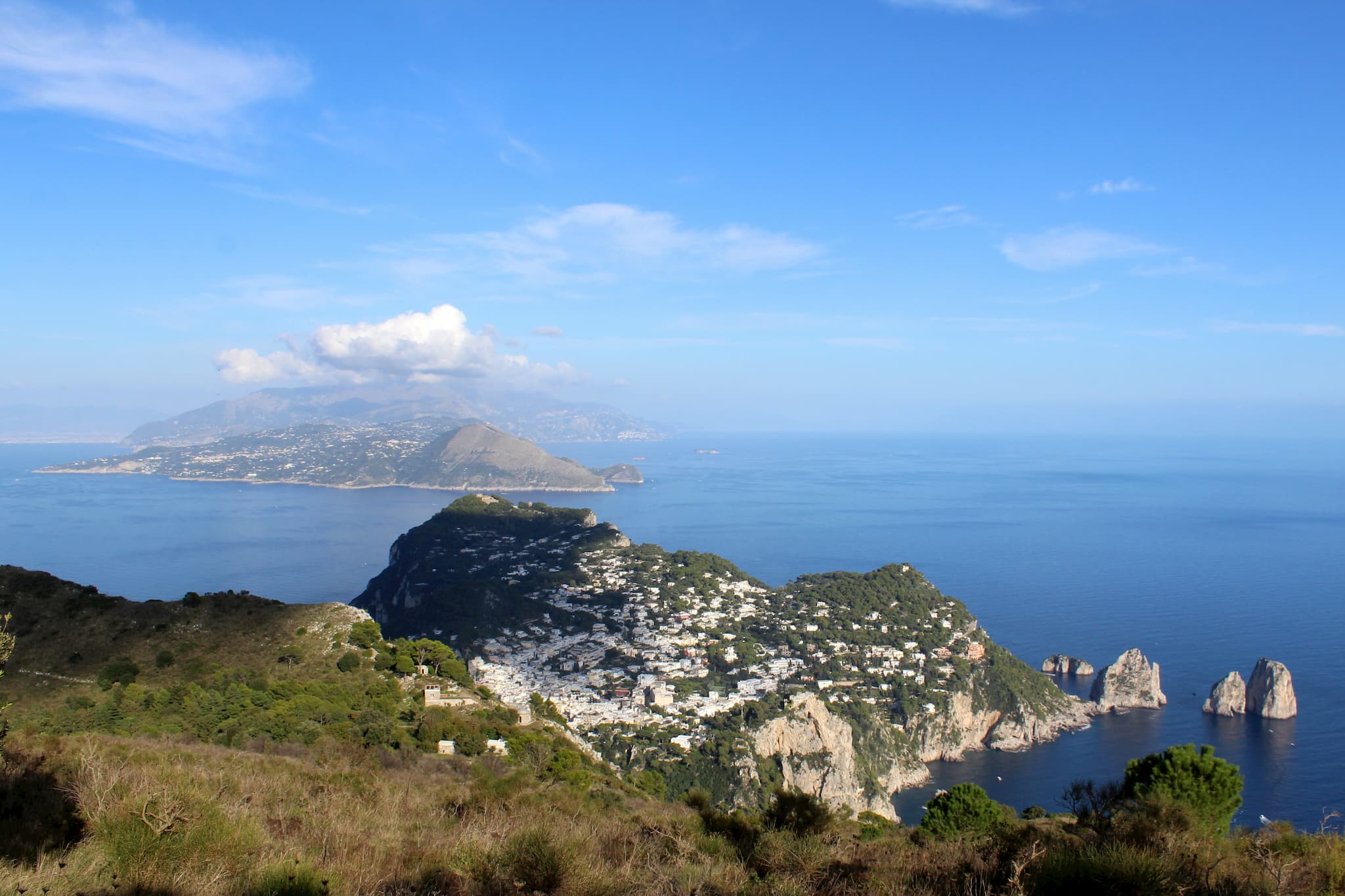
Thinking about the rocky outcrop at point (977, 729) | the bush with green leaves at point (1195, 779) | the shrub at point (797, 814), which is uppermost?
the shrub at point (797, 814)

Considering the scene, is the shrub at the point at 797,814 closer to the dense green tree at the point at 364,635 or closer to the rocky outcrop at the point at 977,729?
the dense green tree at the point at 364,635

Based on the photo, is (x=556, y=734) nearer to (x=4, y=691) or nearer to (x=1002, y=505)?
(x=4, y=691)

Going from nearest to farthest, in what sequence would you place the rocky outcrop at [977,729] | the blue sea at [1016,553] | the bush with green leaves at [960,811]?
1. the bush with green leaves at [960,811]
2. the rocky outcrop at [977,729]
3. the blue sea at [1016,553]

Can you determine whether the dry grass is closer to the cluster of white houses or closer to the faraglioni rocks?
the cluster of white houses

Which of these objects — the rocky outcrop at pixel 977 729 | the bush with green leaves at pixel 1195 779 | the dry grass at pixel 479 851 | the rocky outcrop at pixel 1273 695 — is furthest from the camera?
the rocky outcrop at pixel 1273 695

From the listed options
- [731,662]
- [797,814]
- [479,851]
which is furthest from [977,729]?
[479,851]

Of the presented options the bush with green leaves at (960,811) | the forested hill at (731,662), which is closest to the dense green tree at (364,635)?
the forested hill at (731,662)

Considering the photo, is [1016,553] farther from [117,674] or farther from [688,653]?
[117,674]
